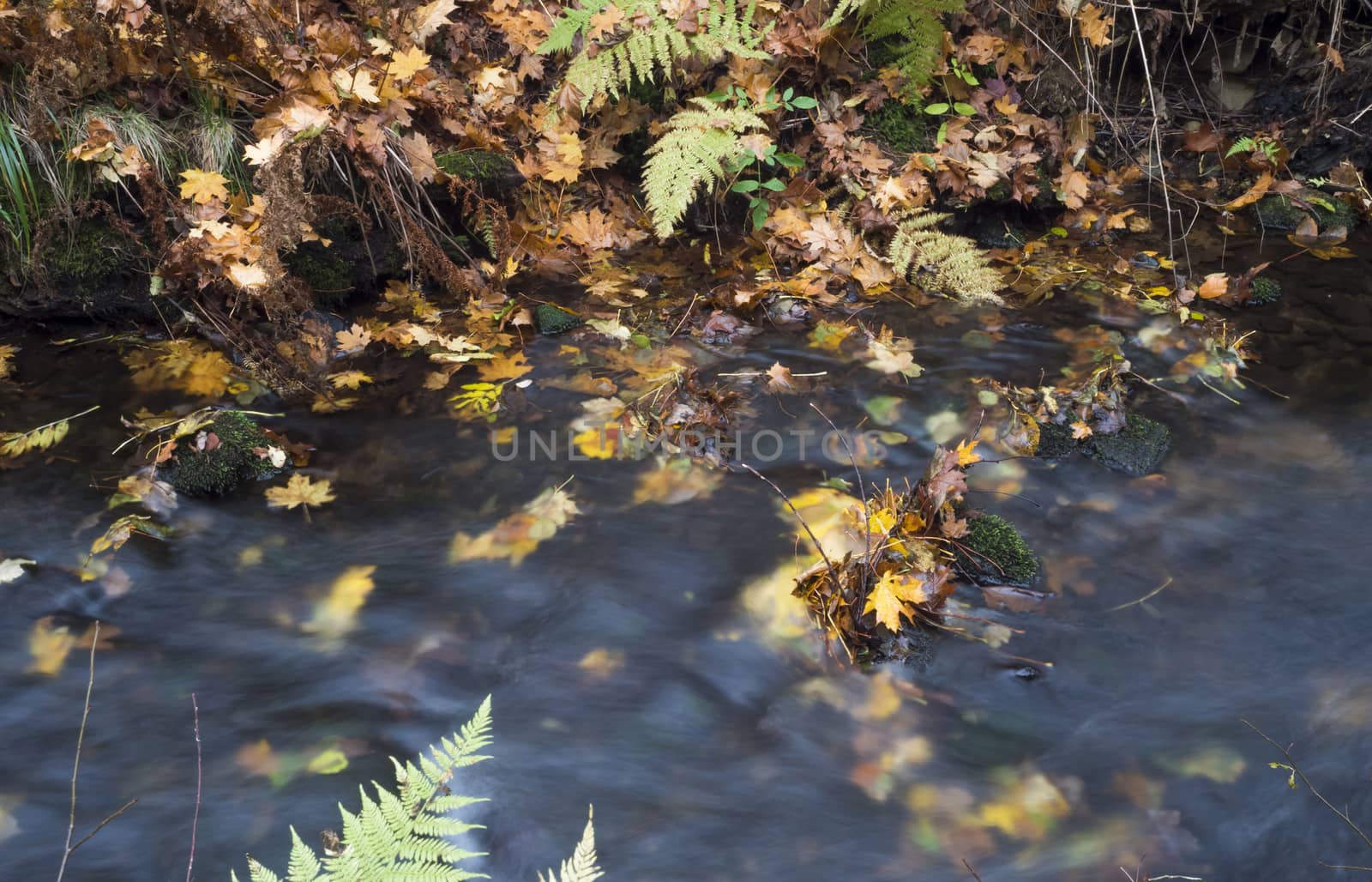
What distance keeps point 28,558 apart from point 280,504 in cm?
85

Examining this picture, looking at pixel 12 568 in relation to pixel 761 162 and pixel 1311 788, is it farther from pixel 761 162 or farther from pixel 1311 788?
pixel 1311 788

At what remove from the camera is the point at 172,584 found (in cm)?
317

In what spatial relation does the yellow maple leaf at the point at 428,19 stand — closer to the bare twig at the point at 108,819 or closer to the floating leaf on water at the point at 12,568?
the floating leaf on water at the point at 12,568

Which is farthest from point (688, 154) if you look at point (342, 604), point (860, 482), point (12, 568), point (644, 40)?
point (12, 568)

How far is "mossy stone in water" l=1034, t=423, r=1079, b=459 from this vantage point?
365 centimetres

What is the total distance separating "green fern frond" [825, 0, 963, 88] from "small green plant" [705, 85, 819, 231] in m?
0.44

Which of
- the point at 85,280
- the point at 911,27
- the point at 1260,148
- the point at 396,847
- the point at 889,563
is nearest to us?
the point at 396,847

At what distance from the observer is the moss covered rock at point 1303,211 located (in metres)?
5.13

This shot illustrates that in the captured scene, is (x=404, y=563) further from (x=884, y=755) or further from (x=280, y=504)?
(x=884, y=755)

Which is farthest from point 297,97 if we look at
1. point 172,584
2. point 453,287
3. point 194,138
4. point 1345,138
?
point 1345,138

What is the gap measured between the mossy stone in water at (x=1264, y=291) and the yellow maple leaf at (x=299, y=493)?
14.9ft

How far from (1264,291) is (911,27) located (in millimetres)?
2352

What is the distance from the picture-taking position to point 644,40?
182 inches

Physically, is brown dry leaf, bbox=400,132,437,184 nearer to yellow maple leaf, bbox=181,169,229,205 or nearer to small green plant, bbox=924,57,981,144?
yellow maple leaf, bbox=181,169,229,205
